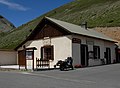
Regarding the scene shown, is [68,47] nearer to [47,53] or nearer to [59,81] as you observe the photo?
[47,53]

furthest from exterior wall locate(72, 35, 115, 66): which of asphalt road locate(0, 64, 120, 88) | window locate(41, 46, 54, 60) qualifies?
asphalt road locate(0, 64, 120, 88)

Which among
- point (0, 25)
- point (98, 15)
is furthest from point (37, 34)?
point (0, 25)

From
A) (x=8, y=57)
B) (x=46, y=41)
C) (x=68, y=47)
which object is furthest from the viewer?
(x=8, y=57)

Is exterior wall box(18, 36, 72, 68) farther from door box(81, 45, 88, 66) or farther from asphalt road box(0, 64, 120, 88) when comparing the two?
asphalt road box(0, 64, 120, 88)

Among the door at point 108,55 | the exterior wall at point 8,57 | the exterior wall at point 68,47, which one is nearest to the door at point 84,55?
the exterior wall at point 68,47

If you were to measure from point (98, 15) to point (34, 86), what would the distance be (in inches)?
2316

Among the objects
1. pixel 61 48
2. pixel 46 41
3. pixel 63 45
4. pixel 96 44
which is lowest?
pixel 61 48

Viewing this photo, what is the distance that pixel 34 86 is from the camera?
12492 millimetres

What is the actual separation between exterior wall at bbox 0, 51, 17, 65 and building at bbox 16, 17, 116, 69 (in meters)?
5.49

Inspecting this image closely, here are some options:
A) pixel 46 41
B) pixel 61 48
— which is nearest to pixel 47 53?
pixel 46 41

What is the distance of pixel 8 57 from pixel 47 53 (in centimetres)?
1053

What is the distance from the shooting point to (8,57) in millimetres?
38969

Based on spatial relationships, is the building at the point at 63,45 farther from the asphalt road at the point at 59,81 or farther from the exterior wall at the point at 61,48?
the asphalt road at the point at 59,81

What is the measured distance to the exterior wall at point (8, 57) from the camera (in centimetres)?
3825
